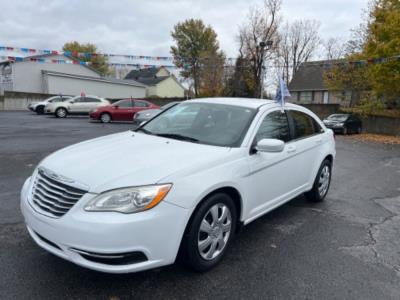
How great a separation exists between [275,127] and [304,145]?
652mm

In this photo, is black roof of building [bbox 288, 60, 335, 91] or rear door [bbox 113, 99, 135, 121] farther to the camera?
black roof of building [bbox 288, 60, 335, 91]

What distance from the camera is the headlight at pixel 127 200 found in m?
2.38

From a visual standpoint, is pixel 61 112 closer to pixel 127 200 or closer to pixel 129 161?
pixel 129 161

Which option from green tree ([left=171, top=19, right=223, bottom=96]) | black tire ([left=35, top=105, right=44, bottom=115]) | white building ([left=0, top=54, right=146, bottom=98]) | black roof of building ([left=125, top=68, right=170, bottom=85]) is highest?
green tree ([left=171, top=19, right=223, bottom=96])

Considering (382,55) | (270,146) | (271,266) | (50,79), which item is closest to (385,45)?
(382,55)

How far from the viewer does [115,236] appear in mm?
2279

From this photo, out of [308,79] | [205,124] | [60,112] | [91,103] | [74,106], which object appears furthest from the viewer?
[308,79]

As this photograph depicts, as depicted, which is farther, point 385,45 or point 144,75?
point 144,75

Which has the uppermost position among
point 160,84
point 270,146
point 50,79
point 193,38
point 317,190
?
point 193,38

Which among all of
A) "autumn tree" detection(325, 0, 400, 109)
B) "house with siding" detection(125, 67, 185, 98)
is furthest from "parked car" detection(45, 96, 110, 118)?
"house with siding" detection(125, 67, 185, 98)

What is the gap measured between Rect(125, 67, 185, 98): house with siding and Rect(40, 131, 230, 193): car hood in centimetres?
4626

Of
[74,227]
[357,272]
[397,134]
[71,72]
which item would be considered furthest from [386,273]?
[71,72]

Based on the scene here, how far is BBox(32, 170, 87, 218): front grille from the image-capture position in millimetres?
2451

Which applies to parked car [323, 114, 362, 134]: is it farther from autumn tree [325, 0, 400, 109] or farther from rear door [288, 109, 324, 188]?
rear door [288, 109, 324, 188]
